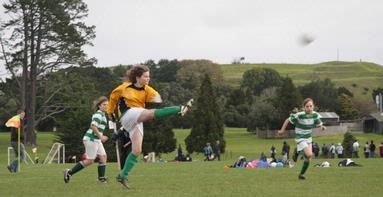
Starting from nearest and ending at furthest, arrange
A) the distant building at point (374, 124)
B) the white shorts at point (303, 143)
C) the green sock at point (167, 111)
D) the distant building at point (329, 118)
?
the green sock at point (167, 111) < the white shorts at point (303, 143) < the distant building at point (329, 118) < the distant building at point (374, 124)

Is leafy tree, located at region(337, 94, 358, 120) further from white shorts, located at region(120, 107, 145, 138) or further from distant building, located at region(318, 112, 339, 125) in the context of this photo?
white shorts, located at region(120, 107, 145, 138)

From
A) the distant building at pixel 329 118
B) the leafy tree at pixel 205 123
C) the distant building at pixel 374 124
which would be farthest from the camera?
Answer: the distant building at pixel 374 124

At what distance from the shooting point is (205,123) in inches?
3034

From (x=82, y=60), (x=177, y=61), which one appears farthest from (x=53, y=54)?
(x=177, y=61)

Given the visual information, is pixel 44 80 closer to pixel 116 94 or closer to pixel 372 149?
pixel 372 149

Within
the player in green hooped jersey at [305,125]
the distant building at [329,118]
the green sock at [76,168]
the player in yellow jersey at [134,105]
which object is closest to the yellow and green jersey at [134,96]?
the player in yellow jersey at [134,105]

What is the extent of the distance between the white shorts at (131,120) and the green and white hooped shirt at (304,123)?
5627mm

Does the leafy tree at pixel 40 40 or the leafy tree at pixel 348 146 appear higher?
the leafy tree at pixel 40 40

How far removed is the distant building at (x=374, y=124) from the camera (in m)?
109

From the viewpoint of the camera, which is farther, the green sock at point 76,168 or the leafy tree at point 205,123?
the leafy tree at point 205,123

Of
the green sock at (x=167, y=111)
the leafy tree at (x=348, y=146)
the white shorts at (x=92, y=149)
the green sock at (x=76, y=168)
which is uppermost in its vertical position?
the green sock at (x=167, y=111)

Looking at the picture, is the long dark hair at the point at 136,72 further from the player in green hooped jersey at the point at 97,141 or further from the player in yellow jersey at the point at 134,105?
the player in green hooped jersey at the point at 97,141

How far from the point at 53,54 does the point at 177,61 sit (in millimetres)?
93862

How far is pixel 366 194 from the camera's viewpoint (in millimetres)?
11562
